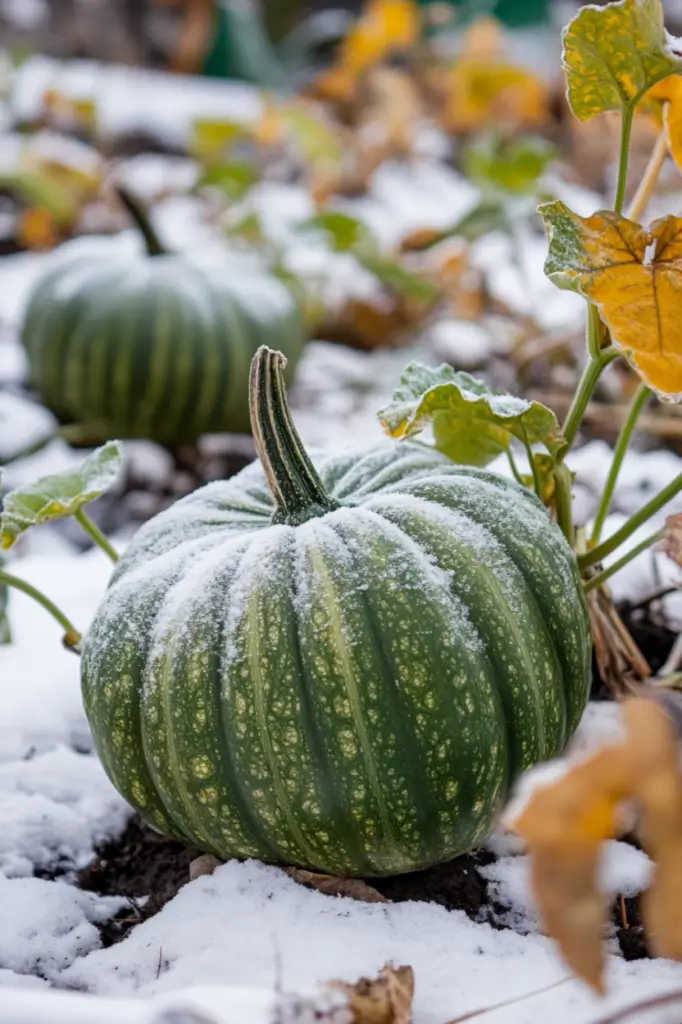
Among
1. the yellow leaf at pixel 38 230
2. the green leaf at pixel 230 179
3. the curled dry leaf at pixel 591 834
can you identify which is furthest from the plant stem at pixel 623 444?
the yellow leaf at pixel 38 230

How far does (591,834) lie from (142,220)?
2.48 metres

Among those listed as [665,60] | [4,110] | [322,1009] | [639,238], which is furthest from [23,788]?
[4,110]

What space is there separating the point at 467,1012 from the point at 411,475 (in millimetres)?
567

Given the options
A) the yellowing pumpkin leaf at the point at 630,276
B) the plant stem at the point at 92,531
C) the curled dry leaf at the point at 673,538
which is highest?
the yellowing pumpkin leaf at the point at 630,276

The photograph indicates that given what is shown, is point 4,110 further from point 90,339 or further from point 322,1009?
point 322,1009

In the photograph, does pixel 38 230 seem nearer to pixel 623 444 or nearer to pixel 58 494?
pixel 58 494

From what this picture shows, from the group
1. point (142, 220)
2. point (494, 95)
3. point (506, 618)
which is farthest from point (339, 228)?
point (494, 95)

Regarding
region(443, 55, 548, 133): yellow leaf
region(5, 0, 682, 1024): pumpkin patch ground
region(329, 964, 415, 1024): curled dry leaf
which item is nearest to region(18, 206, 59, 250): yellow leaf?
region(443, 55, 548, 133): yellow leaf

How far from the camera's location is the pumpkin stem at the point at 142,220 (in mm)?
2592

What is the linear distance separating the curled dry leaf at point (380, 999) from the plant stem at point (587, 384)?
0.57 m

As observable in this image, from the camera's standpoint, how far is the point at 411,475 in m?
1.27

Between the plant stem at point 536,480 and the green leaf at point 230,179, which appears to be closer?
the plant stem at point 536,480

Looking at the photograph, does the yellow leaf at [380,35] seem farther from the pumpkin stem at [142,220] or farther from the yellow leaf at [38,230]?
the pumpkin stem at [142,220]

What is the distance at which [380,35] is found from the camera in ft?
18.0
